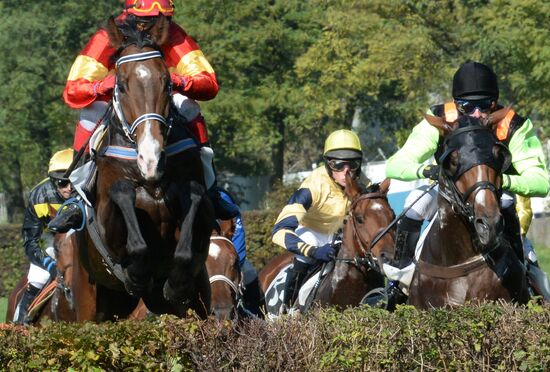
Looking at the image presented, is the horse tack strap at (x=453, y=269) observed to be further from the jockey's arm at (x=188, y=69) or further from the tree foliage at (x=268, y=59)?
the tree foliage at (x=268, y=59)

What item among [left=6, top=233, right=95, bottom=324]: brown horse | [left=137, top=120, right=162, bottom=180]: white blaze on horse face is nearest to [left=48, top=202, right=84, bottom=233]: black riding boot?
[left=6, top=233, right=95, bottom=324]: brown horse

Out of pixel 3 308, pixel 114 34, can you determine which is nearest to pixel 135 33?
pixel 114 34

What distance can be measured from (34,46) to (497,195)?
26.6m

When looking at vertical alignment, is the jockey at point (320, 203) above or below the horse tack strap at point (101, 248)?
below

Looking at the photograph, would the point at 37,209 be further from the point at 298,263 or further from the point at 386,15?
the point at 386,15

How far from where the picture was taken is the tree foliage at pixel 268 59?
2988 cm

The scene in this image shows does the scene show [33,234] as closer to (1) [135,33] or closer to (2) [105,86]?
(2) [105,86]

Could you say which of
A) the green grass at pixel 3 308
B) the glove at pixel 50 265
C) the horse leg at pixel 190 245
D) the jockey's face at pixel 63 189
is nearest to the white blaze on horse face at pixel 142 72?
the horse leg at pixel 190 245

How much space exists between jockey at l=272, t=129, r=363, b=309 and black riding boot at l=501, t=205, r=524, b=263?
9.90ft

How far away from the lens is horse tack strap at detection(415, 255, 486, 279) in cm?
820

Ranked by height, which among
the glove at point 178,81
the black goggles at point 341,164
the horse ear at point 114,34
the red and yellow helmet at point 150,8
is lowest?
the black goggles at point 341,164

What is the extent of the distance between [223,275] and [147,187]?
2.29m

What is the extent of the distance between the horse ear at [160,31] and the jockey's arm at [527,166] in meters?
2.37

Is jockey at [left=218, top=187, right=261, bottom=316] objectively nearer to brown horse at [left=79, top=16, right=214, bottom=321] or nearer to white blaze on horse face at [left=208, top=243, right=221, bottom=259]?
white blaze on horse face at [left=208, top=243, right=221, bottom=259]
